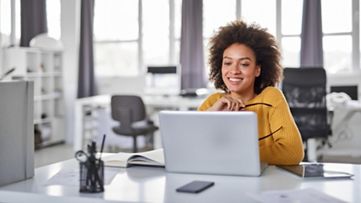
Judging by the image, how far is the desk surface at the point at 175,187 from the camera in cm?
→ 139

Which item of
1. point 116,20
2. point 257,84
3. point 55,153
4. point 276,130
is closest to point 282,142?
point 276,130

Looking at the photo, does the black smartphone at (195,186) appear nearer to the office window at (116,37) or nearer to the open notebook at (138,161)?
the open notebook at (138,161)

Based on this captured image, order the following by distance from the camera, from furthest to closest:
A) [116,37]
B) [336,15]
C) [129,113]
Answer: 1. [116,37]
2. [336,15]
3. [129,113]

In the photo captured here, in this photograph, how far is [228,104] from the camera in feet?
6.79

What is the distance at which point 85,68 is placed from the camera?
7.72 meters

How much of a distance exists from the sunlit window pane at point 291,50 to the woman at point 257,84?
196 inches

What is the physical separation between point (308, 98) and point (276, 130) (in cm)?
309

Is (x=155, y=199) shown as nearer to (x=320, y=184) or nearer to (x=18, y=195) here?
(x=18, y=195)

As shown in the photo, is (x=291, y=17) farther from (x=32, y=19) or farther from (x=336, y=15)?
(x=32, y=19)

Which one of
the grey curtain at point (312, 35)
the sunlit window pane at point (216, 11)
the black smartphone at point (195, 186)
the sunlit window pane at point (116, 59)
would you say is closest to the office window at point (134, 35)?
the sunlit window pane at point (116, 59)

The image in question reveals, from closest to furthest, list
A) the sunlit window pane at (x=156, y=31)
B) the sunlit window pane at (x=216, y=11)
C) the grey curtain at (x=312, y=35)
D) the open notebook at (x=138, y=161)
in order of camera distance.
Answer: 1. the open notebook at (x=138, y=161)
2. the grey curtain at (x=312, y=35)
3. the sunlit window pane at (x=216, y=11)
4. the sunlit window pane at (x=156, y=31)

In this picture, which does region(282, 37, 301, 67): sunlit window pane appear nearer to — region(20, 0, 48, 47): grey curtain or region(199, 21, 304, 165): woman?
region(20, 0, 48, 47): grey curtain

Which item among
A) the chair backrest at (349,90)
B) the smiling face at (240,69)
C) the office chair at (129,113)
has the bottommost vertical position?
the office chair at (129,113)

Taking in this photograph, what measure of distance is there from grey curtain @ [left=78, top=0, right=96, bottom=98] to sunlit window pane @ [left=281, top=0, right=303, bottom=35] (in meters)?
2.87
